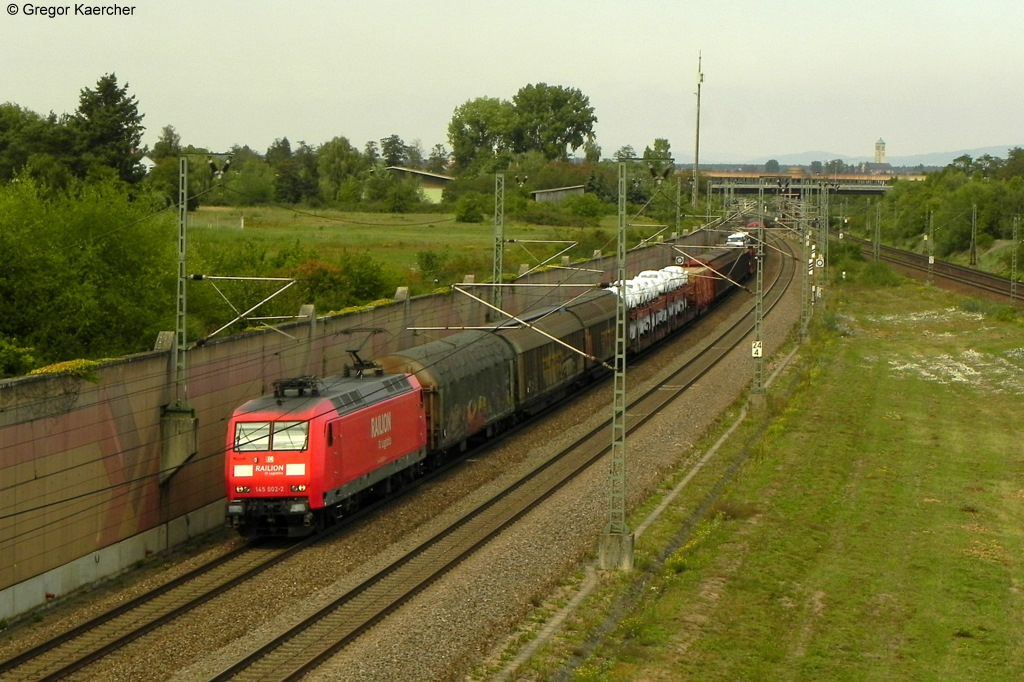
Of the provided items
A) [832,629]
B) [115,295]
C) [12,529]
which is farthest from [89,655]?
[115,295]

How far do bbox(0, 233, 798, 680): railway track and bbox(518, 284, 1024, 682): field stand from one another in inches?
129

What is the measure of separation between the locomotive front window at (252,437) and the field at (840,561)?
7.62 metres

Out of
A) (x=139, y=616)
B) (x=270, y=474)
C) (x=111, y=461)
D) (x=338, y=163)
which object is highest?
(x=338, y=163)

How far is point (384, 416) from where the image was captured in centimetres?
2559

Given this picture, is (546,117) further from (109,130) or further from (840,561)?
(840,561)

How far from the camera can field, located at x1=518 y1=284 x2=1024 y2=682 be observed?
16547 mm

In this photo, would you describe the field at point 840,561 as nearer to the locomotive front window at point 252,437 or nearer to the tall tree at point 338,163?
the locomotive front window at point 252,437

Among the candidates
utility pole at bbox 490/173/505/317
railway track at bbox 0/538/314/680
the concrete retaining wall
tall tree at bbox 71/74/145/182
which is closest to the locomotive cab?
railway track at bbox 0/538/314/680

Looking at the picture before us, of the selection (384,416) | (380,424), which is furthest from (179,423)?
(384,416)

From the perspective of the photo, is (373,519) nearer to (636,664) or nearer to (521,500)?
(521,500)

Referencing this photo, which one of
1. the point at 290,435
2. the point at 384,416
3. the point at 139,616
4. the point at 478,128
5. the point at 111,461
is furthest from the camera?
the point at 478,128

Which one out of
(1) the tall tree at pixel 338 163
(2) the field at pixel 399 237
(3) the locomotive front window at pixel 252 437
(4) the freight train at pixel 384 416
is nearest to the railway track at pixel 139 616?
(4) the freight train at pixel 384 416

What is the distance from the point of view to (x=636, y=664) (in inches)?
635

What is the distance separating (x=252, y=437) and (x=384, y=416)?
143 inches
